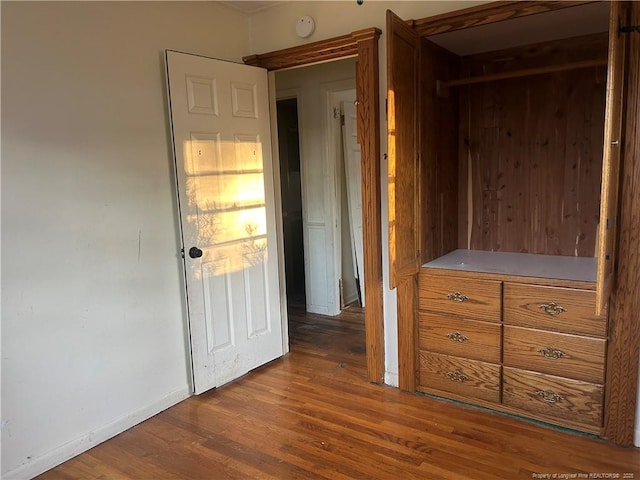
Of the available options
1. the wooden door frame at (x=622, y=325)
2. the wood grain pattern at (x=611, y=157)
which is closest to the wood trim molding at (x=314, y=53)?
the wooden door frame at (x=622, y=325)

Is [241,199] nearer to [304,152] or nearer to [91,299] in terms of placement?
[91,299]

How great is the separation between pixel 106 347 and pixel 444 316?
1837 mm

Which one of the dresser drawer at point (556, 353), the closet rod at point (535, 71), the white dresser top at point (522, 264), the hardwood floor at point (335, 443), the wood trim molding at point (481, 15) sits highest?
the wood trim molding at point (481, 15)

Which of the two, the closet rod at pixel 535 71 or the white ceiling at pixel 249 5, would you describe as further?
the white ceiling at pixel 249 5

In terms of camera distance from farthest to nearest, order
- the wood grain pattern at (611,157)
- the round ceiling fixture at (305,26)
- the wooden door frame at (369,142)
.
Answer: the round ceiling fixture at (305,26) → the wooden door frame at (369,142) → the wood grain pattern at (611,157)

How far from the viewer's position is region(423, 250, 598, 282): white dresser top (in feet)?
7.93

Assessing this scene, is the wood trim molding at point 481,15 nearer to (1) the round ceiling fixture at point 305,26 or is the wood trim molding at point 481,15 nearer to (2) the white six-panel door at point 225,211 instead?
(1) the round ceiling fixture at point 305,26

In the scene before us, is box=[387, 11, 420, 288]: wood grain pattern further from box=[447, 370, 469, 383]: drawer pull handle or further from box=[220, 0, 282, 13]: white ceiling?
box=[220, 0, 282, 13]: white ceiling

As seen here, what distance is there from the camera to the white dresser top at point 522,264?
242 cm

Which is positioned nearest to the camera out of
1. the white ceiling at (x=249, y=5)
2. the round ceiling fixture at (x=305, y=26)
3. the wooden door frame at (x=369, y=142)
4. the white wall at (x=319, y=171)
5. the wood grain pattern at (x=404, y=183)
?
the wood grain pattern at (x=404, y=183)

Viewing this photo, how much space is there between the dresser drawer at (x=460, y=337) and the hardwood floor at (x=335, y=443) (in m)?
0.31

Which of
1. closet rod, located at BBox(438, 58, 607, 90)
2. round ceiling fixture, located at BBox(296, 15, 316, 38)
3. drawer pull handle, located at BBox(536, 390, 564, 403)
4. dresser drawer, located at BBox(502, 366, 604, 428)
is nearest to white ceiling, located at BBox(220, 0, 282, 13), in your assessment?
round ceiling fixture, located at BBox(296, 15, 316, 38)

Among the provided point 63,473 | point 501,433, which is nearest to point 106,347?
point 63,473

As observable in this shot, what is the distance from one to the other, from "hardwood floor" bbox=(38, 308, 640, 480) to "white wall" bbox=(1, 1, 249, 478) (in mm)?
245
